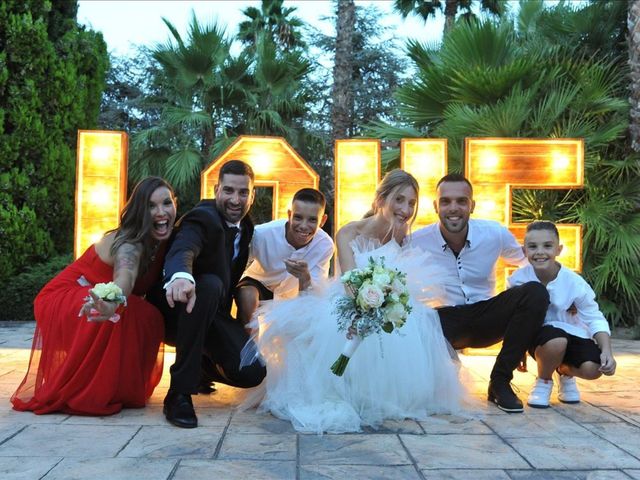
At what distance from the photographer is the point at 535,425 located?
3.30 meters

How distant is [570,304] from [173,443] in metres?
2.49

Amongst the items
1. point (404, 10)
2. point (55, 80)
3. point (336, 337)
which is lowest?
point (336, 337)

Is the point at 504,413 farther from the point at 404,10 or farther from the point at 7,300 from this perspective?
the point at 404,10

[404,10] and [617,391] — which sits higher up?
[404,10]

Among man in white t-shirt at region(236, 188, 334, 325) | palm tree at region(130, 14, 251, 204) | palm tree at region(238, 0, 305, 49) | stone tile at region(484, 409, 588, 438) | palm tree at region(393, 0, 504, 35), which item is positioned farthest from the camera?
palm tree at region(238, 0, 305, 49)

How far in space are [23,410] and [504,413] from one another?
2.67 m

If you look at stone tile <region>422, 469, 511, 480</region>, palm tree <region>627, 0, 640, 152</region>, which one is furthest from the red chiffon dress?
palm tree <region>627, 0, 640, 152</region>

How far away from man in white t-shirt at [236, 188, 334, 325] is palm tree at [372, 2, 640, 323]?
14.0 ft

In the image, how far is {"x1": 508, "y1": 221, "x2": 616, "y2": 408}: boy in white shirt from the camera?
3680mm

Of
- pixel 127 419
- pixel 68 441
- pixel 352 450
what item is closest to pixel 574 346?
pixel 352 450

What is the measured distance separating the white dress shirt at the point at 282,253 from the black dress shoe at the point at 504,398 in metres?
1.30

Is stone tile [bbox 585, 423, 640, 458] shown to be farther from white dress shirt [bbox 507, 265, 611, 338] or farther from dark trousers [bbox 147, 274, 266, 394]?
dark trousers [bbox 147, 274, 266, 394]

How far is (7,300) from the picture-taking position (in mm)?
8305

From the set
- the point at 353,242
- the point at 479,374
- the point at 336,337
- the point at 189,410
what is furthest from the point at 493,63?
the point at 189,410
